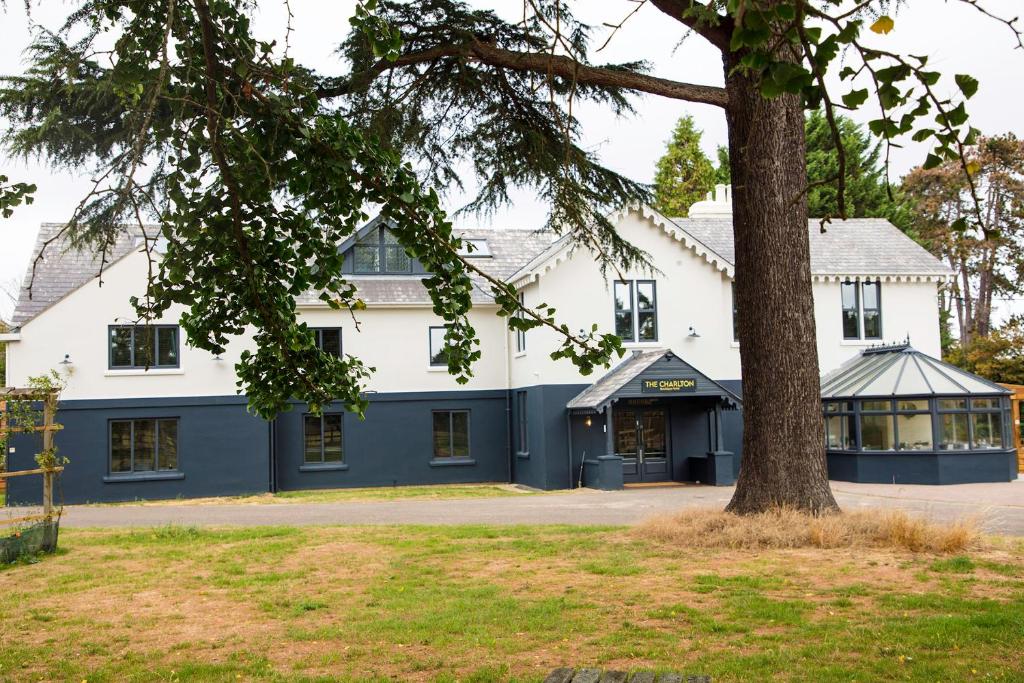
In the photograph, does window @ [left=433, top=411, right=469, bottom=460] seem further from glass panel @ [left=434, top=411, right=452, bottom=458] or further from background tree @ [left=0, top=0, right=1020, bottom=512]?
background tree @ [left=0, top=0, right=1020, bottom=512]

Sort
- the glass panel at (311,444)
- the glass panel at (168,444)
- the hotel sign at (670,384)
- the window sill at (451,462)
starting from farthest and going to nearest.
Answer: the window sill at (451,462) < the glass panel at (311,444) < the glass panel at (168,444) < the hotel sign at (670,384)

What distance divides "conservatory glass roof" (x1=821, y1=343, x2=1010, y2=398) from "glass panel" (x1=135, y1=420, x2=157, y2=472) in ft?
59.2

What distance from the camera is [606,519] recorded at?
16969mm

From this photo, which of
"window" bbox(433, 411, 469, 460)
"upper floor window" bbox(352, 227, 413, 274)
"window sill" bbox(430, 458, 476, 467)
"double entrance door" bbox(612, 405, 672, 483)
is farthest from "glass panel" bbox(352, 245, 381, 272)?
"double entrance door" bbox(612, 405, 672, 483)

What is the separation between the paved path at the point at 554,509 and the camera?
56.0 ft

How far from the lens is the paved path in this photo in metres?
17.1

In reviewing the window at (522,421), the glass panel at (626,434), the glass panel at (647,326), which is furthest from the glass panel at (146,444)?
the glass panel at (647,326)

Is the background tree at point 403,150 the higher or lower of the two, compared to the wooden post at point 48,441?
higher

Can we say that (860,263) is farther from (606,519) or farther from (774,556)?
(774,556)

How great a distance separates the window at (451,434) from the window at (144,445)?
24.2 ft

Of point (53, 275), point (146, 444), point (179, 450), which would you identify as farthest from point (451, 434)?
point (53, 275)

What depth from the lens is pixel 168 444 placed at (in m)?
26.9

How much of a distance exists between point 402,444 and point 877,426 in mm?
13125

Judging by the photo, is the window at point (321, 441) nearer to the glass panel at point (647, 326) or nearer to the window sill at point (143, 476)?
the window sill at point (143, 476)
